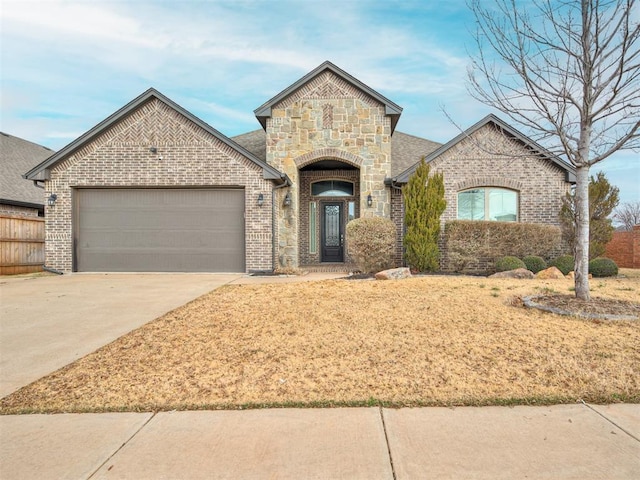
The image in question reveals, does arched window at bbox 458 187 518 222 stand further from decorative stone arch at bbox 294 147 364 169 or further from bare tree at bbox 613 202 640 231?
bare tree at bbox 613 202 640 231

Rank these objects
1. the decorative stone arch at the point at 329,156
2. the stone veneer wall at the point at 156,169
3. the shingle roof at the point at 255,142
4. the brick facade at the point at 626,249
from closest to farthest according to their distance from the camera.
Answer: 1. the stone veneer wall at the point at 156,169
2. the decorative stone arch at the point at 329,156
3. the shingle roof at the point at 255,142
4. the brick facade at the point at 626,249

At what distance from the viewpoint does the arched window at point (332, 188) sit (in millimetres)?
14586

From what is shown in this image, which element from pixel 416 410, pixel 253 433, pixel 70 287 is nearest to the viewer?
pixel 253 433

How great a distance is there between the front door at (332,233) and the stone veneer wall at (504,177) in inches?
131

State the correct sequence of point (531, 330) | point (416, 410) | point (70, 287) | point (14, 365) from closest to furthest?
point (416, 410) → point (14, 365) → point (531, 330) → point (70, 287)

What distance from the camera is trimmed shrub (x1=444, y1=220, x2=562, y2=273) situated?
10.8 m

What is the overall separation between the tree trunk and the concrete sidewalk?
3.23m

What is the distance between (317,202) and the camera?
48.1ft

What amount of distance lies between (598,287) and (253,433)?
8.06 meters

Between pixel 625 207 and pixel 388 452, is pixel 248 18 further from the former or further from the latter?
pixel 625 207

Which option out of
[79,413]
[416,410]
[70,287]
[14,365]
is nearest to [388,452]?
[416,410]

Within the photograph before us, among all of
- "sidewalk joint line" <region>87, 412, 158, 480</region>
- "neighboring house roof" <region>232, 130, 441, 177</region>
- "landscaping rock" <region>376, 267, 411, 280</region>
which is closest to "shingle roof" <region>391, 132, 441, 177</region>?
"neighboring house roof" <region>232, 130, 441, 177</region>

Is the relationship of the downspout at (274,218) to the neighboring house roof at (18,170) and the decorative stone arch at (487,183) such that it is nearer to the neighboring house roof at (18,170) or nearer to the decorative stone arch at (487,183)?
the decorative stone arch at (487,183)

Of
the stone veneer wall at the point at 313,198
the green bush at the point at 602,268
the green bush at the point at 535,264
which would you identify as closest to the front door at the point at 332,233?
the stone veneer wall at the point at 313,198
